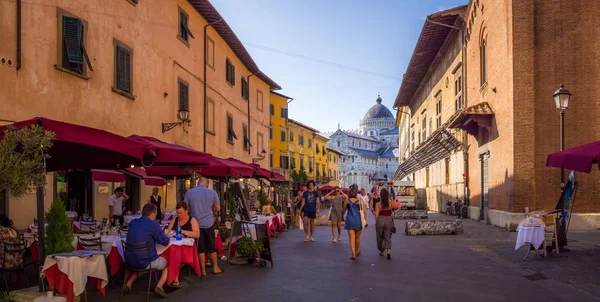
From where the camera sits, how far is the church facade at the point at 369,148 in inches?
5157

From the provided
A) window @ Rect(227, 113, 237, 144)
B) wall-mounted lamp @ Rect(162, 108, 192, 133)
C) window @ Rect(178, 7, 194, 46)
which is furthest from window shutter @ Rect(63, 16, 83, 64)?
window @ Rect(227, 113, 237, 144)

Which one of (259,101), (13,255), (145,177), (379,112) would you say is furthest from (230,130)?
(379,112)

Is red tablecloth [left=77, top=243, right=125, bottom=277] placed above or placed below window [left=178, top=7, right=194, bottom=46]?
below

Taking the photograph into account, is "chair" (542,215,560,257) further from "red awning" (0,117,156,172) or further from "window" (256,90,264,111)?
"window" (256,90,264,111)

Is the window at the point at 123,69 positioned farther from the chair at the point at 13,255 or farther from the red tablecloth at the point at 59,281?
the red tablecloth at the point at 59,281

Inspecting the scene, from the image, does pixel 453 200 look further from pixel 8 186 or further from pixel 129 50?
pixel 8 186

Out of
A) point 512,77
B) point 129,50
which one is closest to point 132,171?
point 129,50

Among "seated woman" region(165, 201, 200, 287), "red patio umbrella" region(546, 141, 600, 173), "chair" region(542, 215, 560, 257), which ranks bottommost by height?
"chair" region(542, 215, 560, 257)

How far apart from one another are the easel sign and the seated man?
3.16 m

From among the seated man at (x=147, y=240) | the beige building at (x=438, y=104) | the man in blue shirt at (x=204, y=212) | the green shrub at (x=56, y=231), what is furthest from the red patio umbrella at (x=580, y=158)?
the beige building at (x=438, y=104)

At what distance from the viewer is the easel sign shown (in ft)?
37.4

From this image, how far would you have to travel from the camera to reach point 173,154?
35.2ft

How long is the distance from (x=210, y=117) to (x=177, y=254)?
60.4 feet

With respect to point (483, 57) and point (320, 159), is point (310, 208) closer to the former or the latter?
point (483, 57)
